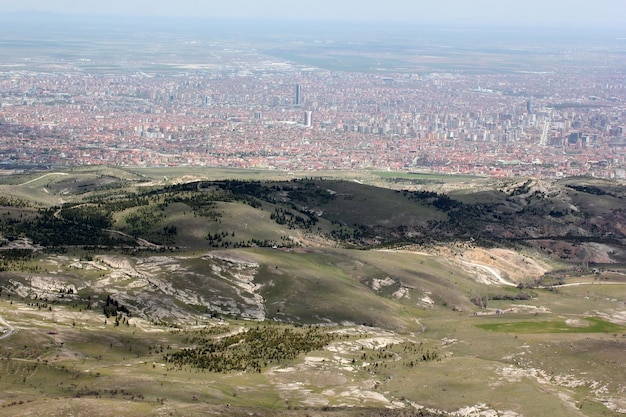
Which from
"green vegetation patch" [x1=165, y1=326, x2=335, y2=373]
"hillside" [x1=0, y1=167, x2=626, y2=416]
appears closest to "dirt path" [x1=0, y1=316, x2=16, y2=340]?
"hillside" [x1=0, y1=167, x2=626, y2=416]

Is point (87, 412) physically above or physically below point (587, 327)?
above

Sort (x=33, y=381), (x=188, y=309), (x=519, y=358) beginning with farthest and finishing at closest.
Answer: (x=188, y=309) < (x=519, y=358) < (x=33, y=381)

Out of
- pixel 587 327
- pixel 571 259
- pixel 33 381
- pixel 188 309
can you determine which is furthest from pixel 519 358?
pixel 571 259

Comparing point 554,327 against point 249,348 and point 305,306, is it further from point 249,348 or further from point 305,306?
point 249,348

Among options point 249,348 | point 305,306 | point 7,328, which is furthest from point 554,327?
point 7,328

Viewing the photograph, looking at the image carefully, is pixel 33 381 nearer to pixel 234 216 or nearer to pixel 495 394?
pixel 495 394

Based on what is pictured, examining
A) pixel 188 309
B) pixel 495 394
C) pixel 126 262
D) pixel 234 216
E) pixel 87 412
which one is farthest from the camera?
pixel 234 216

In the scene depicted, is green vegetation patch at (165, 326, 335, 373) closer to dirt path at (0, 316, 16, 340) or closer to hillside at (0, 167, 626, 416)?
hillside at (0, 167, 626, 416)
